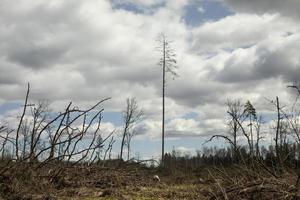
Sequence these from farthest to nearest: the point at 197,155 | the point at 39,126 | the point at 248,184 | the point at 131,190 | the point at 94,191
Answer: the point at 197,155 < the point at 131,190 < the point at 94,191 < the point at 39,126 < the point at 248,184

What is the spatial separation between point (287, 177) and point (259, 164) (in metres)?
0.69

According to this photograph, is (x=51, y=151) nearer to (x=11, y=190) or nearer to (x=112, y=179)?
→ (x=11, y=190)

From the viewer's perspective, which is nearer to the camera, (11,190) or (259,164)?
(11,190)

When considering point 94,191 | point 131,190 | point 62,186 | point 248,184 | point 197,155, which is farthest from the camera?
point 197,155

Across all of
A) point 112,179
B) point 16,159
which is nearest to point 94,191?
point 112,179

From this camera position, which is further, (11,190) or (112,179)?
(112,179)

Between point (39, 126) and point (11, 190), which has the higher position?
point (39, 126)

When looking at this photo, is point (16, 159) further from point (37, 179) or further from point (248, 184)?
point (248, 184)

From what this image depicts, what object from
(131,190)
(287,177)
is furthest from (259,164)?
(131,190)

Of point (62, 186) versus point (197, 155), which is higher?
point (197, 155)

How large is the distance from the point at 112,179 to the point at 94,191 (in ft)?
3.98

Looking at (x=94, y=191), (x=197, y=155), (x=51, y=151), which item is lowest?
(x=94, y=191)

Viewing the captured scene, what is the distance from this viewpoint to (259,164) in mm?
7668

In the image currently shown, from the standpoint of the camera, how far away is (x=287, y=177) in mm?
7043
